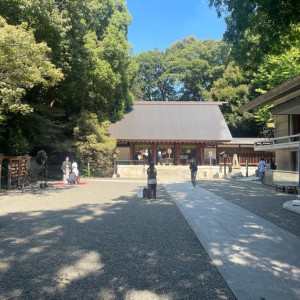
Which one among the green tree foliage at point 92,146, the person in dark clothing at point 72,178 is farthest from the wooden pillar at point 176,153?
the person in dark clothing at point 72,178

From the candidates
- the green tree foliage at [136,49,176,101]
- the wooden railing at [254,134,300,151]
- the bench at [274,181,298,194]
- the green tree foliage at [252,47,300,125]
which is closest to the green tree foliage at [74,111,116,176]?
the wooden railing at [254,134,300,151]

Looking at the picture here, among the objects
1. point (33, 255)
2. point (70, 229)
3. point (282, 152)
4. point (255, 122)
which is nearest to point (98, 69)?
point (282, 152)

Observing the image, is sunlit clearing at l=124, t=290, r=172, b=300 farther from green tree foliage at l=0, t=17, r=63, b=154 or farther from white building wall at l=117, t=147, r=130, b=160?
white building wall at l=117, t=147, r=130, b=160

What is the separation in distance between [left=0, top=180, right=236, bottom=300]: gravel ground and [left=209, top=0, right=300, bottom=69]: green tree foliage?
4928mm

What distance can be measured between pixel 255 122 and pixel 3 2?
32652mm

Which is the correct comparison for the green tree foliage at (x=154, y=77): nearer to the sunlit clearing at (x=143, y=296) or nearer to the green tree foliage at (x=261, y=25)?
the green tree foliage at (x=261, y=25)

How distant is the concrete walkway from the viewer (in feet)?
11.2

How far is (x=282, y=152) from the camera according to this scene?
763 inches

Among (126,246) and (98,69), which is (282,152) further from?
(126,246)

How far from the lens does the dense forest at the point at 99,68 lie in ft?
29.4

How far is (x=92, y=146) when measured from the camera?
77.2ft

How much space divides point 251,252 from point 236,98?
36.3 m

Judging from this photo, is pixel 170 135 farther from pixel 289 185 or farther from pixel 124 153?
pixel 289 185

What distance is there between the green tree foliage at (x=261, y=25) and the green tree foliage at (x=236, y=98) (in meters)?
29.2
